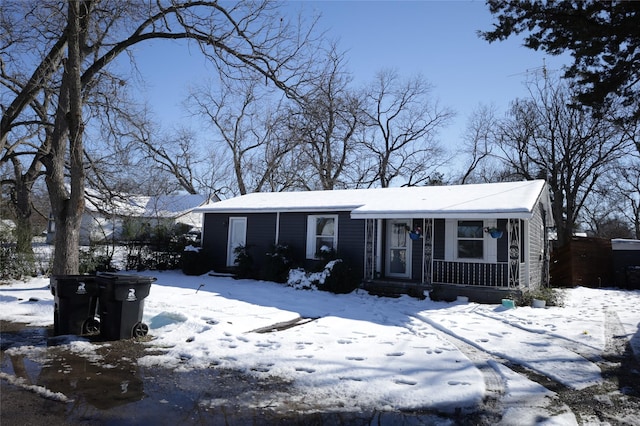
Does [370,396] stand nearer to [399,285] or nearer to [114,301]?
[114,301]

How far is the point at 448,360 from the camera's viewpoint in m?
6.29

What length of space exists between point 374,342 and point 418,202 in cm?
798

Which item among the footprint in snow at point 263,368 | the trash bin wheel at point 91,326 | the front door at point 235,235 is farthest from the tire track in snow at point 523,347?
the front door at point 235,235

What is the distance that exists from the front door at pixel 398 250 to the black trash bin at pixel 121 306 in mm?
9117

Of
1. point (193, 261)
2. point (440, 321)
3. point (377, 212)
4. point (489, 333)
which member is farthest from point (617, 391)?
point (193, 261)

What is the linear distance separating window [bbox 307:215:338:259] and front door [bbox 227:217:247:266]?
3.05m

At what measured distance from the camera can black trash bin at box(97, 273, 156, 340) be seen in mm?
6930

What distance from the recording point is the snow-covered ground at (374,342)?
4926mm

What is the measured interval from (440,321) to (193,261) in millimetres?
10713

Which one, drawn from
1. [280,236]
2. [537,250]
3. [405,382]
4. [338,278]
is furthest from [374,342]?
[537,250]

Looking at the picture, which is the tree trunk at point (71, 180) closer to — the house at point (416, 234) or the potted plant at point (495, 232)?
the house at point (416, 234)

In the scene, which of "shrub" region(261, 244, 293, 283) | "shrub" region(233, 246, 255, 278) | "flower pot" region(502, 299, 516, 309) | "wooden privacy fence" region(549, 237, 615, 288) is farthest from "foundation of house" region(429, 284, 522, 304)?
"wooden privacy fence" region(549, 237, 615, 288)

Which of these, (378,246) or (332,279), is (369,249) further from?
(332,279)

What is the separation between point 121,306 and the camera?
697 centimetres
